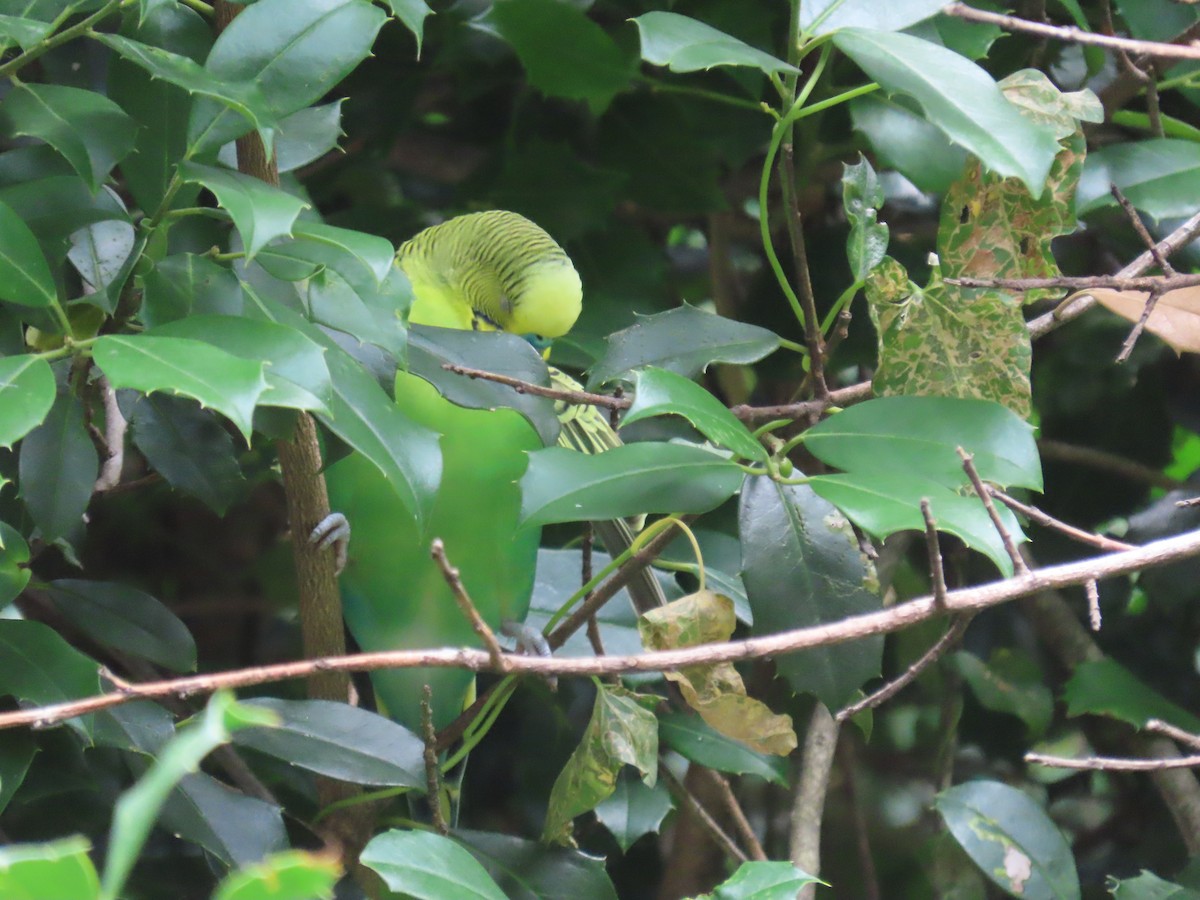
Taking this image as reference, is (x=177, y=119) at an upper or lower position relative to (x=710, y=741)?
upper

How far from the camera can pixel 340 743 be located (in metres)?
0.91

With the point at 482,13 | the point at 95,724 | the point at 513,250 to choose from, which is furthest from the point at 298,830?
the point at 482,13

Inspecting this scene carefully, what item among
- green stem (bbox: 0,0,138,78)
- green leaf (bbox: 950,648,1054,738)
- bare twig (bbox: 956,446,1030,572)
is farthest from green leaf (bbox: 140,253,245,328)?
green leaf (bbox: 950,648,1054,738)

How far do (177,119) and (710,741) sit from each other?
28.5 inches

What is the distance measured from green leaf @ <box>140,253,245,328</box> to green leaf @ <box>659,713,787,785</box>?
0.60 metres

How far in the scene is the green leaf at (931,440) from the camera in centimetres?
77

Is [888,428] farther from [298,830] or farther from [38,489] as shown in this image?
[298,830]

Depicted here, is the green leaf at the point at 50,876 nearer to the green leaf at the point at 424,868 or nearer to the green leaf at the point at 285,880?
the green leaf at the point at 285,880

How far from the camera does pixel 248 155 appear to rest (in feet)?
2.81

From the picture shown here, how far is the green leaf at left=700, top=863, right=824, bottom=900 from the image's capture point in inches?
28.0

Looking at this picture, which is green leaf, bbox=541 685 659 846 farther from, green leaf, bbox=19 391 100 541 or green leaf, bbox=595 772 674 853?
green leaf, bbox=19 391 100 541

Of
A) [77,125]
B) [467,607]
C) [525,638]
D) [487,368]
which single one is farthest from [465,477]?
[467,607]

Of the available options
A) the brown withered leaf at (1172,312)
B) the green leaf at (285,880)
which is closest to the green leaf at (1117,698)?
the brown withered leaf at (1172,312)

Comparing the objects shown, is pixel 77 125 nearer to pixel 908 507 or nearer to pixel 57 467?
pixel 57 467
